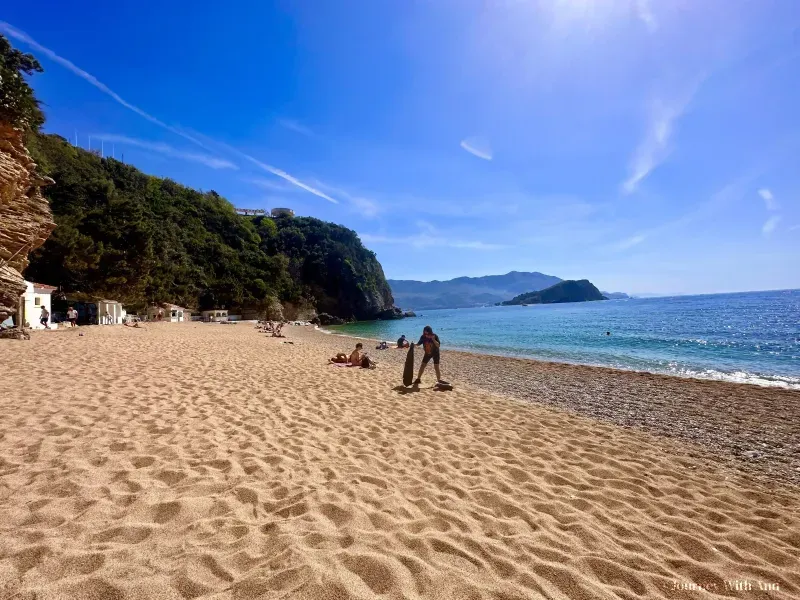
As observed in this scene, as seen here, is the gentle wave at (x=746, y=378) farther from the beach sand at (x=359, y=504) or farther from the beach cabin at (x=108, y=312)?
the beach cabin at (x=108, y=312)

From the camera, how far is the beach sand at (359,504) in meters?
2.27

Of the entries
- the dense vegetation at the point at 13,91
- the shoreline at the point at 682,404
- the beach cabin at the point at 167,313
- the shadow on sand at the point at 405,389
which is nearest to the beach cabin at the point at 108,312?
the beach cabin at the point at 167,313

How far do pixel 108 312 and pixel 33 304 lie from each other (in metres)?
9.39

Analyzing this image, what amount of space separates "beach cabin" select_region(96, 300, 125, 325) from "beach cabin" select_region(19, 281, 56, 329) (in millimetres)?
6558

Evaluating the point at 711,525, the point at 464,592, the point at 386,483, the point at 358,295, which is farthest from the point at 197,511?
the point at 358,295

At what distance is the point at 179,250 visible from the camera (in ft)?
203

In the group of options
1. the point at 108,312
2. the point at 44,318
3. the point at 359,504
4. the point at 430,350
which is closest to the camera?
the point at 359,504

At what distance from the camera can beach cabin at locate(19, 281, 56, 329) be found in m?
20.6

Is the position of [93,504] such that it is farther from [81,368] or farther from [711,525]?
[81,368]

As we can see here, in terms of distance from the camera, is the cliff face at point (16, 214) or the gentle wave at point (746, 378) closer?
the cliff face at point (16, 214)

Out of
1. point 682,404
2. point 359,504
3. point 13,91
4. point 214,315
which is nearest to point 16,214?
point 13,91

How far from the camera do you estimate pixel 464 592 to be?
7.22 feet

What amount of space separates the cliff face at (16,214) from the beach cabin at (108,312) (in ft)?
66.1

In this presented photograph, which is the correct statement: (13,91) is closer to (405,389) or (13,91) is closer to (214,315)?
(405,389)
